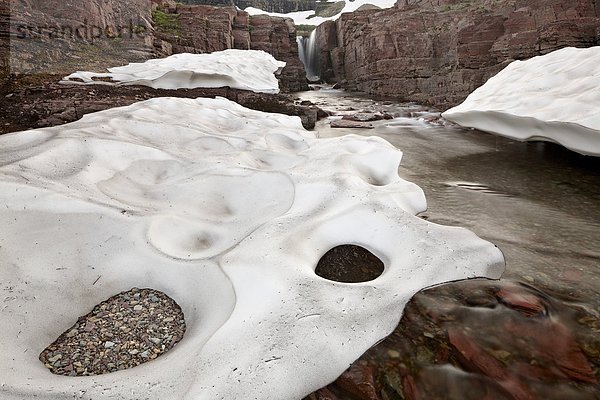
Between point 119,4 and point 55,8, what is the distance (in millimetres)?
3129

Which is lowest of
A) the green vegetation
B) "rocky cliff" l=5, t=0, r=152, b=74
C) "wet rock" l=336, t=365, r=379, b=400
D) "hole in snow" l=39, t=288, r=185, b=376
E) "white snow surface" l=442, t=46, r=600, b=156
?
"wet rock" l=336, t=365, r=379, b=400

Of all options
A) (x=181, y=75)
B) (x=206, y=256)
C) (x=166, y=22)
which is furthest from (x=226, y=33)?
(x=206, y=256)

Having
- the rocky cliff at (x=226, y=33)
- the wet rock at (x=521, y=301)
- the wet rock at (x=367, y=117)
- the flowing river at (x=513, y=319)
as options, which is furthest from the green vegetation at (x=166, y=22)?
the wet rock at (x=521, y=301)

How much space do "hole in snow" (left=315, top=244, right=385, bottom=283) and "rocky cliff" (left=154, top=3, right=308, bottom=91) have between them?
11059mm

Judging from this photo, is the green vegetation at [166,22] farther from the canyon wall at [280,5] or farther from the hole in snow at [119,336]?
the canyon wall at [280,5]

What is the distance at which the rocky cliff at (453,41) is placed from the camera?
8.27 meters

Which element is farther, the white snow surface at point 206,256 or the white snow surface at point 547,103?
the white snow surface at point 547,103

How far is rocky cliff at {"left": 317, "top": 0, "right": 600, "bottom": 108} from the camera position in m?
8.27

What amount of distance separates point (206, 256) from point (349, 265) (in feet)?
2.35

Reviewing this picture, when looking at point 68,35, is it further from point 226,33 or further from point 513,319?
point 226,33

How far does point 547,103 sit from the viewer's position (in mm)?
3408

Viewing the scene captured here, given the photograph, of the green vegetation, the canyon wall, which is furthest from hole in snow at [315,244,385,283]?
the canyon wall

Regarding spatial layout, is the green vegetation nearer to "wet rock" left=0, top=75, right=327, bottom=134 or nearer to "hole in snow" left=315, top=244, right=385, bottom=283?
"wet rock" left=0, top=75, right=327, bottom=134

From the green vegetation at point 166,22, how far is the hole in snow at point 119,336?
1479cm
